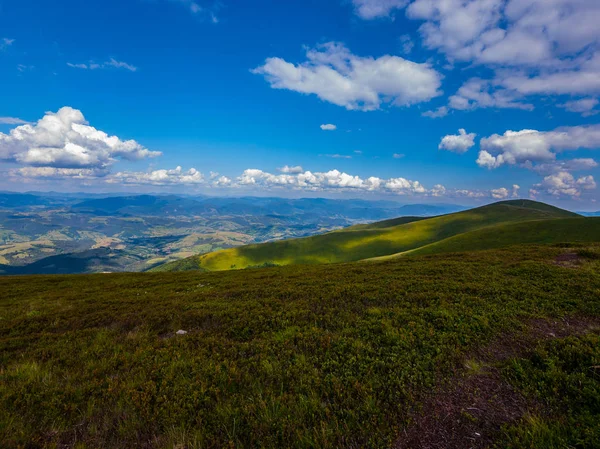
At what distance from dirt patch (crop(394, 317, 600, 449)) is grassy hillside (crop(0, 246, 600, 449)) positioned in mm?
45

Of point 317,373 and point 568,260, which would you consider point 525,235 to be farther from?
point 317,373

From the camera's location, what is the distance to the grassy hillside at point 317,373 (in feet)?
20.0

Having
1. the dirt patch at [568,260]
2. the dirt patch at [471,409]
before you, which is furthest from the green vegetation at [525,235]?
the dirt patch at [471,409]

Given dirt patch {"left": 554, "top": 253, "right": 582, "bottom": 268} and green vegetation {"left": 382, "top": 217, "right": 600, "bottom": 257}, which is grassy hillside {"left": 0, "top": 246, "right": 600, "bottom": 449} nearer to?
dirt patch {"left": 554, "top": 253, "right": 582, "bottom": 268}

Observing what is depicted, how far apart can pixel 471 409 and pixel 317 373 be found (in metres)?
4.37

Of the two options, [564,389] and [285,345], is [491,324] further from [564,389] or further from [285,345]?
[285,345]

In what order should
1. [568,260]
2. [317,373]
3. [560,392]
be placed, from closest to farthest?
[560,392]
[317,373]
[568,260]

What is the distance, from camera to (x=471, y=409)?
6.70 m

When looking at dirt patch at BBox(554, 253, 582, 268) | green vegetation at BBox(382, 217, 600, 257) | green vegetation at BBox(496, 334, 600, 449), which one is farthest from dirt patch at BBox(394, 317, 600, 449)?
green vegetation at BBox(382, 217, 600, 257)

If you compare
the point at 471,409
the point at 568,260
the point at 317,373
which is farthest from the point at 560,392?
the point at 568,260

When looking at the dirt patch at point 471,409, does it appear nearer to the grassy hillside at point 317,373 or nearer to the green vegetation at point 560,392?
the grassy hillside at point 317,373

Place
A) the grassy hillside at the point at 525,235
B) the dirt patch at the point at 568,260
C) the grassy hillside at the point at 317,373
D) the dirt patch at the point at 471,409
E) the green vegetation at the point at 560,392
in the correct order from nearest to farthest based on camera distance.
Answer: the green vegetation at the point at 560,392 < the dirt patch at the point at 471,409 < the grassy hillside at the point at 317,373 < the dirt patch at the point at 568,260 < the grassy hillside at the point at 525,235

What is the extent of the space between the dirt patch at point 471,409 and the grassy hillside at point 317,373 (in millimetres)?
45

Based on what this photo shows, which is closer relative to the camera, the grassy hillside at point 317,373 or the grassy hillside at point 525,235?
the grassy hillside at point 317,373
